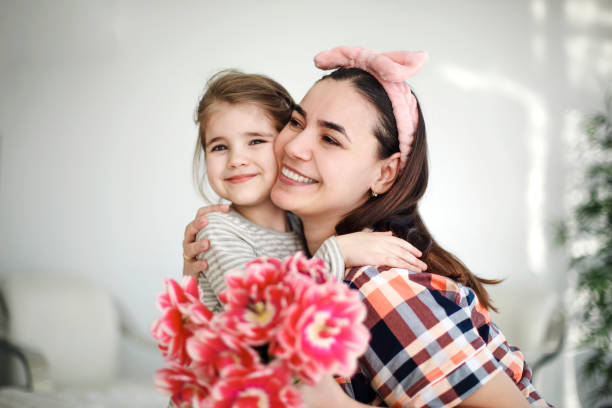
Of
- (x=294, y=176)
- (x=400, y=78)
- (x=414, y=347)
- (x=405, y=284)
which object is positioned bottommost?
(x=414, y=347)

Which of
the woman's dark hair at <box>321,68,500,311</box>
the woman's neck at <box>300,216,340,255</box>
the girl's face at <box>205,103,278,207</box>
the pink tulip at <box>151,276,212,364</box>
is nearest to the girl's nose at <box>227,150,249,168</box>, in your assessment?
the girl's face at <box>205,103,278,207</box>

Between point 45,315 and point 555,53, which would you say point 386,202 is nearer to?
point 45,315

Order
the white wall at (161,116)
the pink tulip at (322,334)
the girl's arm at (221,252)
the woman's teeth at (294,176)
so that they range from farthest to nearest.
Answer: the white wall at (161,116), the woman's teeth at (294,176), the girl's arm at (221,252), the pink tulip at (322,334)

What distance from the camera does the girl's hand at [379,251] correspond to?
125cm

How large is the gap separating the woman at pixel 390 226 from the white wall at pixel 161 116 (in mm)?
1887

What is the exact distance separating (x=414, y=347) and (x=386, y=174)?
1.92 ft

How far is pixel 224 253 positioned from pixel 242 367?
0.63 m

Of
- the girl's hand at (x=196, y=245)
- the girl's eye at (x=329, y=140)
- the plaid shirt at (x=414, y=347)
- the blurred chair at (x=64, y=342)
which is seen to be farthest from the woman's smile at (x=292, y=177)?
the blurred chair at (x=64, y=342)

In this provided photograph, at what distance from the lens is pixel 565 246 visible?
4.77 m

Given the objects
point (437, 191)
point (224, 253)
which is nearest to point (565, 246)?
point (437, 191)

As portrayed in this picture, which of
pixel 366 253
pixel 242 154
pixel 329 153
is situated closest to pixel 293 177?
pixel 329 153

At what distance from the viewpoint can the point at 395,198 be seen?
1525 mm

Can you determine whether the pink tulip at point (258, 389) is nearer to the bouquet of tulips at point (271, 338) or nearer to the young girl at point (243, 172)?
the bouquet of tulips at point (271, 338)

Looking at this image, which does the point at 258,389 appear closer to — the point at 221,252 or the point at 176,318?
the point at 176,318
